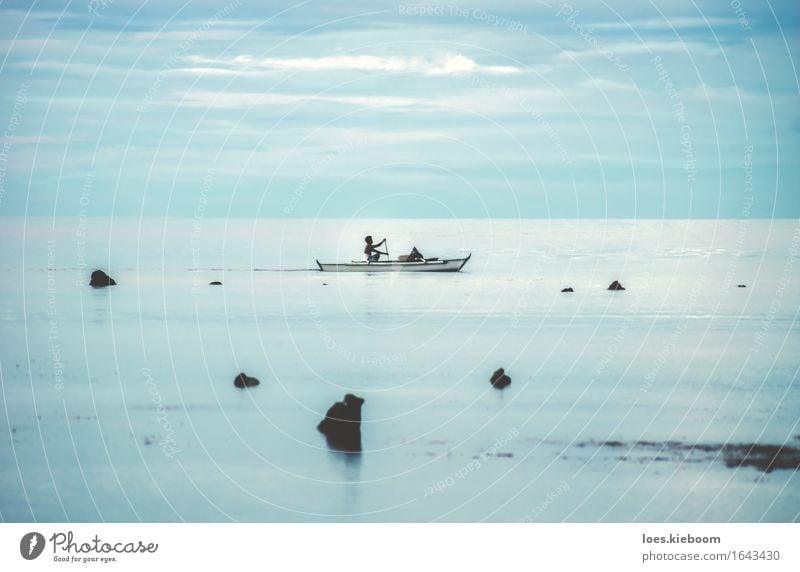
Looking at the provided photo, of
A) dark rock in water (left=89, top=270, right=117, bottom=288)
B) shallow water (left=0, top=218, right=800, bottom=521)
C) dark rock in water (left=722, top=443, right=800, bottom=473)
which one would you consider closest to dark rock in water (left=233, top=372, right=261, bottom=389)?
shallow water (left=0, top=218, right=800, bottom=521)

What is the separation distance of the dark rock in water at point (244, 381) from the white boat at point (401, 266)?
27213mm

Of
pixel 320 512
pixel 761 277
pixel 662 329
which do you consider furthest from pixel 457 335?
pixel 761 277

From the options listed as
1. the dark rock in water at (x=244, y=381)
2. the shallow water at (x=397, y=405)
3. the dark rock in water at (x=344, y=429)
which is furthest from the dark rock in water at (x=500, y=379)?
the dark rock in water at (x=344, y=429)

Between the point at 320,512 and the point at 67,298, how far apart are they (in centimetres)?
2860

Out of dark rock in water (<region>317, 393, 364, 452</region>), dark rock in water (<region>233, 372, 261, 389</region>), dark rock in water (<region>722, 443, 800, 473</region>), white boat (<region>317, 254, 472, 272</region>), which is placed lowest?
dark rock in water (<region>722, 443, 800, 473</region>)

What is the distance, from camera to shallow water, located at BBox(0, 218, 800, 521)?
16.1m

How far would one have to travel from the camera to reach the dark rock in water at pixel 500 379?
76.7ft

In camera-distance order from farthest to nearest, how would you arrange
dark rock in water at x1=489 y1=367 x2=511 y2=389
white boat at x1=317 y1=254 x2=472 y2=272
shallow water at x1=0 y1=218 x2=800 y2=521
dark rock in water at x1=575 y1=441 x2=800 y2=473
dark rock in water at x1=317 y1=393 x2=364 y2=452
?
1. white boat at x1=317 y1=254 x2=472 y2=272
2. dark rock in water at x1=489 y1=367 x2=511 y2=389
3. dark rock in water at x1=317 y1=393 x2=364 y2=452
4. dark rock in water at x1=575 y1=441 x2=800 y2=473
5. shallow water at x1=0 y1=218 x2=800 y2=521

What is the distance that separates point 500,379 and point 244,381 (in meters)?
5.17

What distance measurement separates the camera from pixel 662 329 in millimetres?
32906

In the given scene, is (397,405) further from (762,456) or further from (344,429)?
(762,456)

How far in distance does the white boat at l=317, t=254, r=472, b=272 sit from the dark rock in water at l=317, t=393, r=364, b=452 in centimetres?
3174

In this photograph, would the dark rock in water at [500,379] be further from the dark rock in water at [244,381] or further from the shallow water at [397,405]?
the dark rock in water at [244,381]

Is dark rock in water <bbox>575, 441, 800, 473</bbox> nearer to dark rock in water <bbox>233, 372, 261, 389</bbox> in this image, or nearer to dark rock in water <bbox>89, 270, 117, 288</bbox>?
dark rock in water <bbox>233, 372, 261, 389</bbox>
